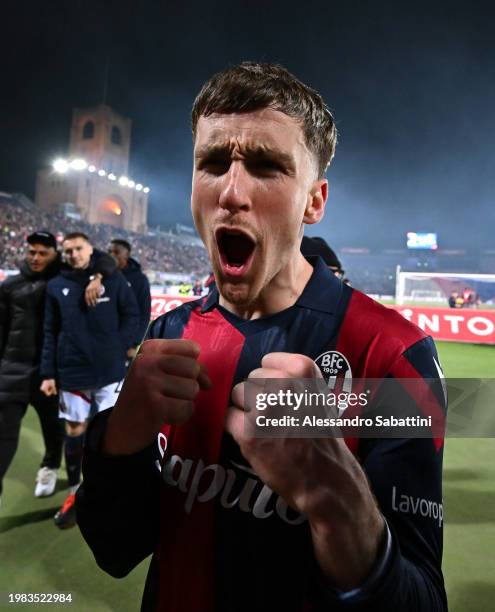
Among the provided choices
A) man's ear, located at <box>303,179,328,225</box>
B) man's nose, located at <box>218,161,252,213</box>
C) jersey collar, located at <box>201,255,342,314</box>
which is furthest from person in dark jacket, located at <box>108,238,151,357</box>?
man's nose, located at <box>218,161,252,213</box>

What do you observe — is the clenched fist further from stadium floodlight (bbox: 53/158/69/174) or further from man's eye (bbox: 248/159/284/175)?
stadium floodlight (bbox: 53/158/69/174)

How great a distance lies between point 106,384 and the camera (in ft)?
12.0

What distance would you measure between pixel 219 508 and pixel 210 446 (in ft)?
0.51

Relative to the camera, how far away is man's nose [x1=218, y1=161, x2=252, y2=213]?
39.5 inches

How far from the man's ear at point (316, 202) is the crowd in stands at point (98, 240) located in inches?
1276

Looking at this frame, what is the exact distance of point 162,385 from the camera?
772 millimetres

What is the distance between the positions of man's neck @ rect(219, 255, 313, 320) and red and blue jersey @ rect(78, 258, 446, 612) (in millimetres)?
27

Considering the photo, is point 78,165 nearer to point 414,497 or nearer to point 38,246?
point 38,246

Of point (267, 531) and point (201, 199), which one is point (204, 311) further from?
point (267, 531)

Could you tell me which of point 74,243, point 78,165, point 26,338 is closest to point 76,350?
point 26,338

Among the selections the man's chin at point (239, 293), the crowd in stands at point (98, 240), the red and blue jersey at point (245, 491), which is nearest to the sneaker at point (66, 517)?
the red and blue jersey at point (245, 491)

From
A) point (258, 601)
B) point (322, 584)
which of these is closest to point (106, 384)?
point (258, 601)

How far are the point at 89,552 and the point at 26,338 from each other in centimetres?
177

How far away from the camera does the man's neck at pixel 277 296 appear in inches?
45.4
